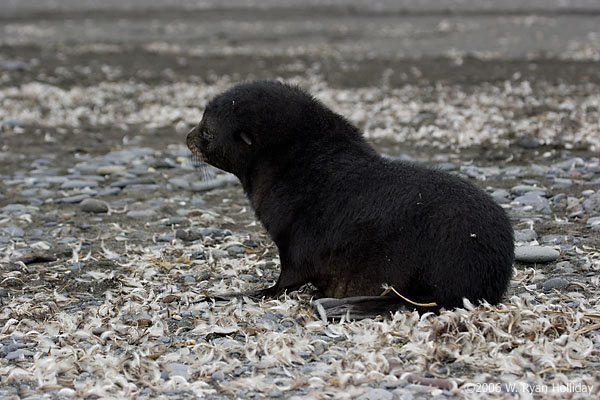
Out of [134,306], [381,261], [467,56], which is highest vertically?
[467,56]

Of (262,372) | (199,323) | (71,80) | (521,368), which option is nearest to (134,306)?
(199,323)

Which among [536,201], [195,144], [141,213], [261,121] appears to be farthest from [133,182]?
[536,201]

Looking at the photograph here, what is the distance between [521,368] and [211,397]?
1.70 meters

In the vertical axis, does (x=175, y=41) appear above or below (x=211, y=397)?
above

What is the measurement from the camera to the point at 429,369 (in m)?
4.44

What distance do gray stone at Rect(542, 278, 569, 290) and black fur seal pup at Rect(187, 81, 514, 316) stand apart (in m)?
0.82

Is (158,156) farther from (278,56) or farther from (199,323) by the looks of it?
(278,56)

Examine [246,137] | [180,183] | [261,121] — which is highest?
[261,121]

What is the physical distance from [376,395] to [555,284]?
2.29 metres

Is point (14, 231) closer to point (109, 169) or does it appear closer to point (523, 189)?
point (109, 169)

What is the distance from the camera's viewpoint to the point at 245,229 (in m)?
7.91

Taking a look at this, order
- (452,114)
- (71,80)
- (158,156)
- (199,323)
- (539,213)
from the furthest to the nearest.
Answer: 1. (71,80)
2. (452,114)
3. (158,156)
4. (539,213)
5. (199,323)

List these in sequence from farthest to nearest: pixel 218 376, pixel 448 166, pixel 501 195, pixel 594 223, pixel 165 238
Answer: pixel 448 166 < pixel 501 195 < pixel 165 238 < pixel 594 223 < pixel 218 376

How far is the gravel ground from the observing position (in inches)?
177
